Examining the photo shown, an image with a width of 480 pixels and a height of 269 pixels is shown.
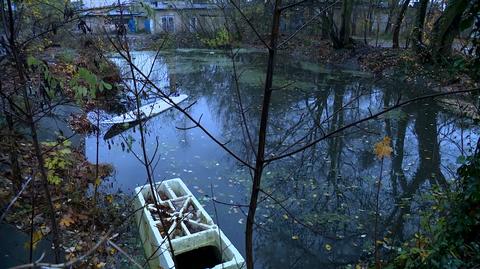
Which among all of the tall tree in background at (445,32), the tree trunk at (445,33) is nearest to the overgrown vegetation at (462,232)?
the tall tree in background at (445,32)

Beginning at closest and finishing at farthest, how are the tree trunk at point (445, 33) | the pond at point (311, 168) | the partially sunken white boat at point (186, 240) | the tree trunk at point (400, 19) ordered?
the partially sunken white boat at point (186, 240) → the pond at point (311, 168) → the tree trunk at point (445, 33) → the tree trunk at point (400, 19)

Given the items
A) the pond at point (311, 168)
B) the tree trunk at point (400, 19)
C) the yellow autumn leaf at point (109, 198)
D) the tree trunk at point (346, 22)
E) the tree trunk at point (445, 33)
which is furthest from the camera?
the tree trunk at point (346, 22)

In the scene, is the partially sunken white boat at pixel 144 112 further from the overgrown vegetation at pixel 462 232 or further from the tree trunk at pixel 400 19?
the tree trunk at pixel 400 19

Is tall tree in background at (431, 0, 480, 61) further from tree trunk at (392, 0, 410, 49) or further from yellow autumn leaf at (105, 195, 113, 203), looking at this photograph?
yellow autumn leaf at (105, 195, 113, 203)

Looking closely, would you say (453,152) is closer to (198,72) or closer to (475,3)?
(475,3)

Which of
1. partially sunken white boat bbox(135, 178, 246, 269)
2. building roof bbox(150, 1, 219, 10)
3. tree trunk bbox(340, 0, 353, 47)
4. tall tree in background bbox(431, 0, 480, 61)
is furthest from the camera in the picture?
tree trunk bbox(340, 0, 353, 47)

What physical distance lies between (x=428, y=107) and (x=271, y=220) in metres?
7.55

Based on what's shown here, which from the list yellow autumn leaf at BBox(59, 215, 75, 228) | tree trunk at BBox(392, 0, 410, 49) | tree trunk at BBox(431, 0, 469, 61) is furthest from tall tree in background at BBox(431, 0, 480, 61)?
yellow autumn leaf at BBox(59, 215, 75, 228)

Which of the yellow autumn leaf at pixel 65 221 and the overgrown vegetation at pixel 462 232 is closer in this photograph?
the overgrown vegetation at pixel 462 232

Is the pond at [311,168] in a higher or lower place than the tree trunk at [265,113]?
lower

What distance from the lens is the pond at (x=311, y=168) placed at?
5.24 meters

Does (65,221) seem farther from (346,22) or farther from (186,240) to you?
(346,22)

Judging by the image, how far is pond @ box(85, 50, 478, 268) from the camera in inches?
206

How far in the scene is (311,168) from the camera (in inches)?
293
